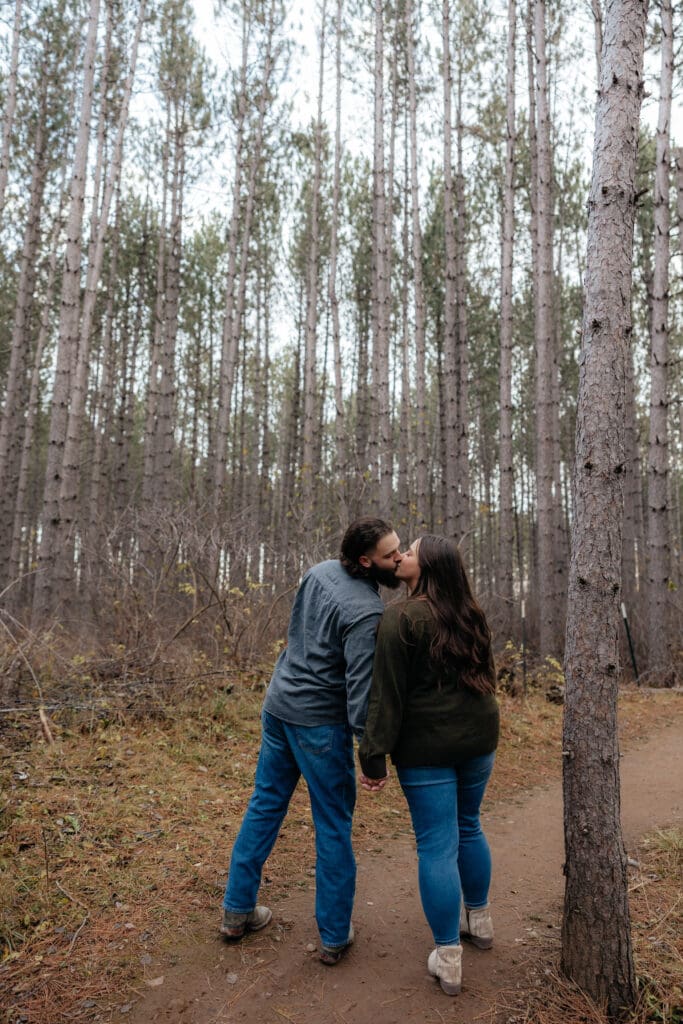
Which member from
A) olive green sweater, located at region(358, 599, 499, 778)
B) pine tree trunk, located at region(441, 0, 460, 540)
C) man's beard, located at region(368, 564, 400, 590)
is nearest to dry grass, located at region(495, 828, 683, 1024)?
olive green sweater, located at region(358, 599, 499, 778)

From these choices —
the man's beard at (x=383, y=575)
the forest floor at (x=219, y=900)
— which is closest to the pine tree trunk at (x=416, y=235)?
the forest floor at (x=219, y=900)

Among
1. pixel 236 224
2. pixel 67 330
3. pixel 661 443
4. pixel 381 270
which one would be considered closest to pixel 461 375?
pixel 381 270

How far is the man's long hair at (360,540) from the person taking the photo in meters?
2.99

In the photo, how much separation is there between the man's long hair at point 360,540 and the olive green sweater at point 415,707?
32cm

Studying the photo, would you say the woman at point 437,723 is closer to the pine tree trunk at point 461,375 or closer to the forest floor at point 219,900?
the forest floor at point 219,900

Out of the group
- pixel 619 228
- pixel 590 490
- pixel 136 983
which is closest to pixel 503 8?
pixel 619 228

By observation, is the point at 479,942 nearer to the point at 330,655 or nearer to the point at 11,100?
the point at 330,655

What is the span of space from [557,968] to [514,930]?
0.49 meters

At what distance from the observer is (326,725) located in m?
2.96

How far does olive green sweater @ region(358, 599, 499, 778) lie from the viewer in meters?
2.65

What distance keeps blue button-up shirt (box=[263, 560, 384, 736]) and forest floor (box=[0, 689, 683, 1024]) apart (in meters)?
1.07

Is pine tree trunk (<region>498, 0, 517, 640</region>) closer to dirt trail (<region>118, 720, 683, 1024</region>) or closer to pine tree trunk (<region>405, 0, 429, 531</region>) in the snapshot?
pine tree trunk (<region>405, 0, 429, 531</region>)

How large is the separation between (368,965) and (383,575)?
1664 millimetres

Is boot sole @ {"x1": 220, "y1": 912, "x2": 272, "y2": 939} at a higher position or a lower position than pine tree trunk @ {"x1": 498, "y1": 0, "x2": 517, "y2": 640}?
lower
